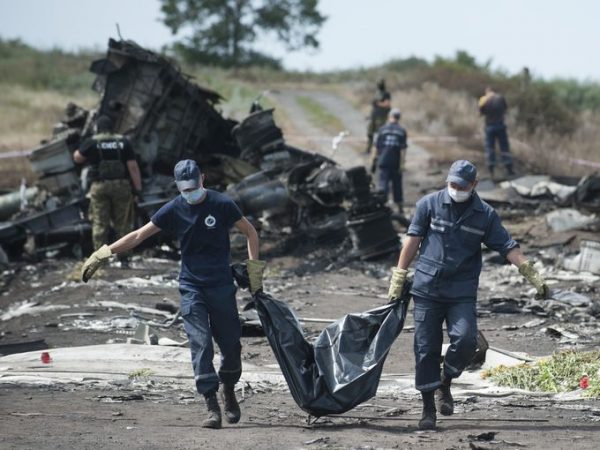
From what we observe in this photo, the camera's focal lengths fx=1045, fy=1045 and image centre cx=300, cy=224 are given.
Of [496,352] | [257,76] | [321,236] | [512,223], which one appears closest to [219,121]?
[321,236]

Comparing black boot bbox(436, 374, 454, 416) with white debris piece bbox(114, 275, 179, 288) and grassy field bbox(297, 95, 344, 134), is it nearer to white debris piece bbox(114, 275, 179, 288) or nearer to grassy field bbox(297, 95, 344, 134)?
white debris piece bbox(114, 275, 179, 288)

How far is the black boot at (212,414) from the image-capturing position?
6840 mm

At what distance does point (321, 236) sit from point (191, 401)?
851cm

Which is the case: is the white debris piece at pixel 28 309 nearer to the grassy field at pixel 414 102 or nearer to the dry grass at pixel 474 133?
the grassy field at pixel 414 102

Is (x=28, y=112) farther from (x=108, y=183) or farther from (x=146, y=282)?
(x=146, y=282)

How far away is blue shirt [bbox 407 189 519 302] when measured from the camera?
6828mm

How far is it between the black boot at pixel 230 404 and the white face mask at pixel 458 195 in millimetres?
1980

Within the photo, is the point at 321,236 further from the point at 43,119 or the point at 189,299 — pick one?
the point at 43,119

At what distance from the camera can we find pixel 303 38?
6981cm

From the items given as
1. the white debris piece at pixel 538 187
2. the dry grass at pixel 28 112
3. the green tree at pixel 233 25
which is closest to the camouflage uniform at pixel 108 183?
the white debris piece at pixel 538 187

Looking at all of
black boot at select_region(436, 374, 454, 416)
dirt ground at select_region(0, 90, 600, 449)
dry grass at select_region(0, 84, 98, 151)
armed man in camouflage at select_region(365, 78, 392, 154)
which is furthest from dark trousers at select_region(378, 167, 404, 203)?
dry grass at select_region(0, 84, 98, 151)

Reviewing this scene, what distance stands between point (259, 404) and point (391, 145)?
10.4 m

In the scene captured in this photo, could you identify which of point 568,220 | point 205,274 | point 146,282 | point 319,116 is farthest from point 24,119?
point 205,274

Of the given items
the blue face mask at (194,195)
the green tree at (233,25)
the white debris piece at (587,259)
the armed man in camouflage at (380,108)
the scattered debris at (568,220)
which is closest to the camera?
the blue face mask at (194,195)
